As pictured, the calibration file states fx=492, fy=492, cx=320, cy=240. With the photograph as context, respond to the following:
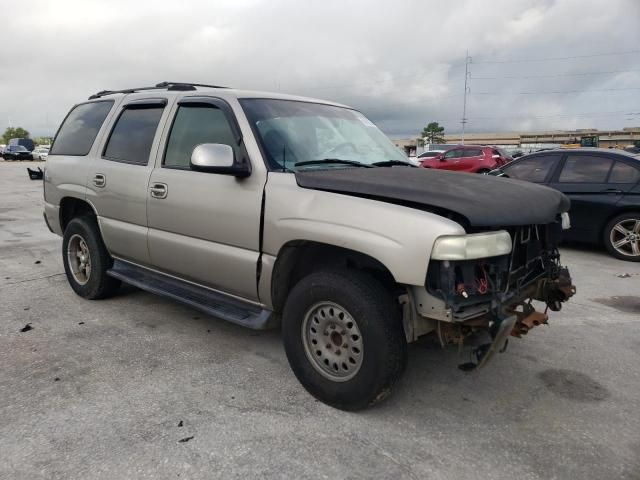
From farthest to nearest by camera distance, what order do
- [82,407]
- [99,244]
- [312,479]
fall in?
[99,244]
[82,407]
[312,479]

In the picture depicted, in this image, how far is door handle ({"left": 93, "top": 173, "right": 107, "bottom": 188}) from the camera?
4352 mm

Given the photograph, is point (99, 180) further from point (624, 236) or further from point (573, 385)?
point (624, 236)

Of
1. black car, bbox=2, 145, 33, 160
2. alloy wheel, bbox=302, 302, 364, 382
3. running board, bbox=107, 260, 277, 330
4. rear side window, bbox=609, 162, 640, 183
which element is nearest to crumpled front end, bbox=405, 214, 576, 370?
alloy wheel, bbox=302, 302, 364, 382

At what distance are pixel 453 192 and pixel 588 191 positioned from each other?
576cm

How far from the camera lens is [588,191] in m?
7.35

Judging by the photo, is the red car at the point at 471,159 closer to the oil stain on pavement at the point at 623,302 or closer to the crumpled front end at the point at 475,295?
the oil stain on pavement at the point at 623,302

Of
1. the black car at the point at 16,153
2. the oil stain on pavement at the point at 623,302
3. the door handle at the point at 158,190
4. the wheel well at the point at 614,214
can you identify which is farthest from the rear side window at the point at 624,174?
Answer: the black car at the point at 16,153

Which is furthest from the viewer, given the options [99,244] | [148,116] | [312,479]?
[99,244]

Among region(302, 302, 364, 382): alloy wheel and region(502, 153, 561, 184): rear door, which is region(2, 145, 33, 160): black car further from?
region(302, 302, 364, 382): alloy wheel

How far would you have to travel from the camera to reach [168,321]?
170 inches

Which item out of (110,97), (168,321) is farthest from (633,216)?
(110,97)

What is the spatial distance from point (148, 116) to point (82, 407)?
2.40m

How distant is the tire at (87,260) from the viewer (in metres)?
4.62

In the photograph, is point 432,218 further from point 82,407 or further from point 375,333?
point 82,407
